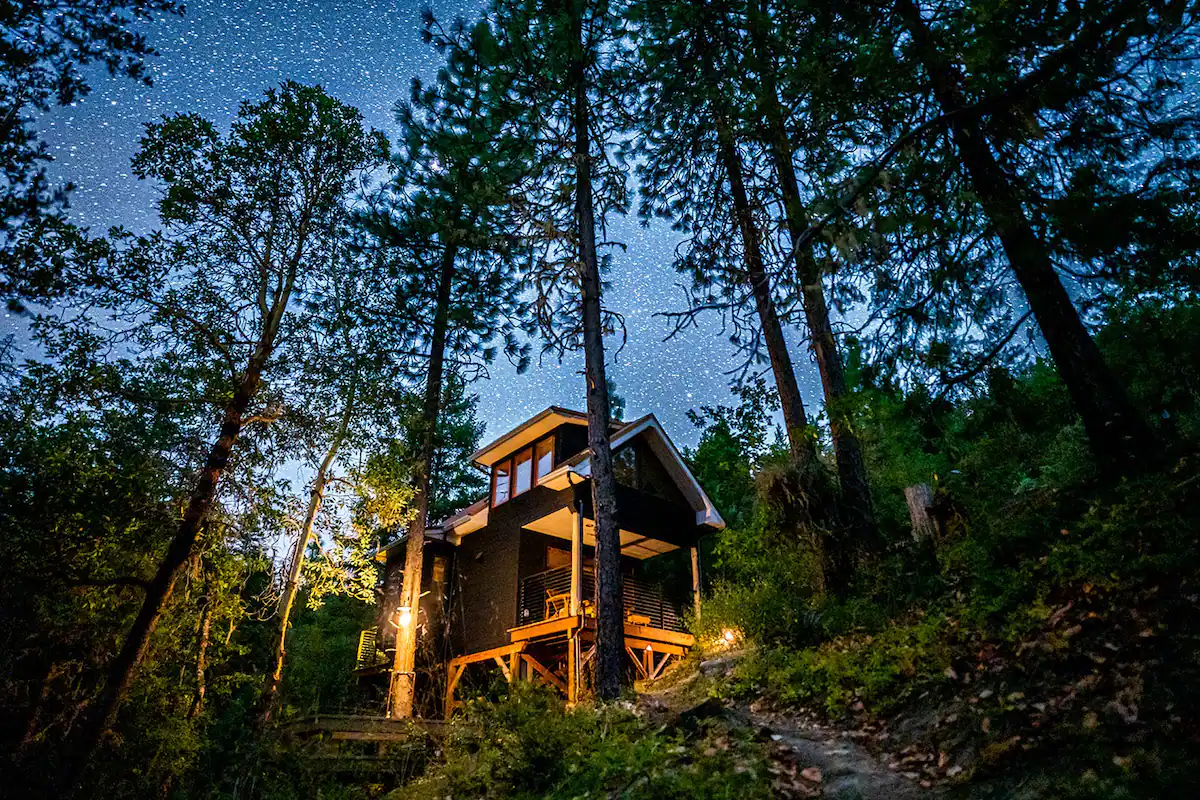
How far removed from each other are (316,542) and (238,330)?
18.4 feet

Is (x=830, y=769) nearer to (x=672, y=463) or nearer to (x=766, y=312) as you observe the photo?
(x=766, y=312)

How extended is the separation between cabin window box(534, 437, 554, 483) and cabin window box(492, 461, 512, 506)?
158 cm

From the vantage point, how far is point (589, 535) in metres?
18.6

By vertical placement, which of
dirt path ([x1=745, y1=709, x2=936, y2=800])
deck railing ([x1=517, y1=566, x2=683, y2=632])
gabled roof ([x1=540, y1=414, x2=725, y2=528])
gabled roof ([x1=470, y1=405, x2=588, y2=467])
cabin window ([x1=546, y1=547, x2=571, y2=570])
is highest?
gabled roof ([x1=470, y1=405, x2=588, y2=467])

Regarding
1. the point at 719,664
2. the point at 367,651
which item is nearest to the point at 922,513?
the point at 719,664

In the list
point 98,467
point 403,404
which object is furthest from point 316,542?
point 98,467

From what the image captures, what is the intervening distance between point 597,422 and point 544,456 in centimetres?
893

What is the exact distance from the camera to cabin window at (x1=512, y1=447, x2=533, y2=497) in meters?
19.6

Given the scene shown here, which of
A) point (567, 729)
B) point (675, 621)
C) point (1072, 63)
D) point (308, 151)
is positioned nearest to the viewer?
point (1072, 63)

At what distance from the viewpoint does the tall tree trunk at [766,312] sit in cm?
619

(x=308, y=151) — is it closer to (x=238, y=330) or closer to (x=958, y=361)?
(x=238, y=330)

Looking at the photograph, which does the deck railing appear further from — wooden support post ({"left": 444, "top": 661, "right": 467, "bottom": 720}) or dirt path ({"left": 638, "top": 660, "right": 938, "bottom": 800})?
dirt path ({"left": 638, "top": 660, "right": 938, "bottom": 800})

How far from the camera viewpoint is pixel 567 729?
6027 millimetres

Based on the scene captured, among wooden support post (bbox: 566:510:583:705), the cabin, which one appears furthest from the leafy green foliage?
the cabin
